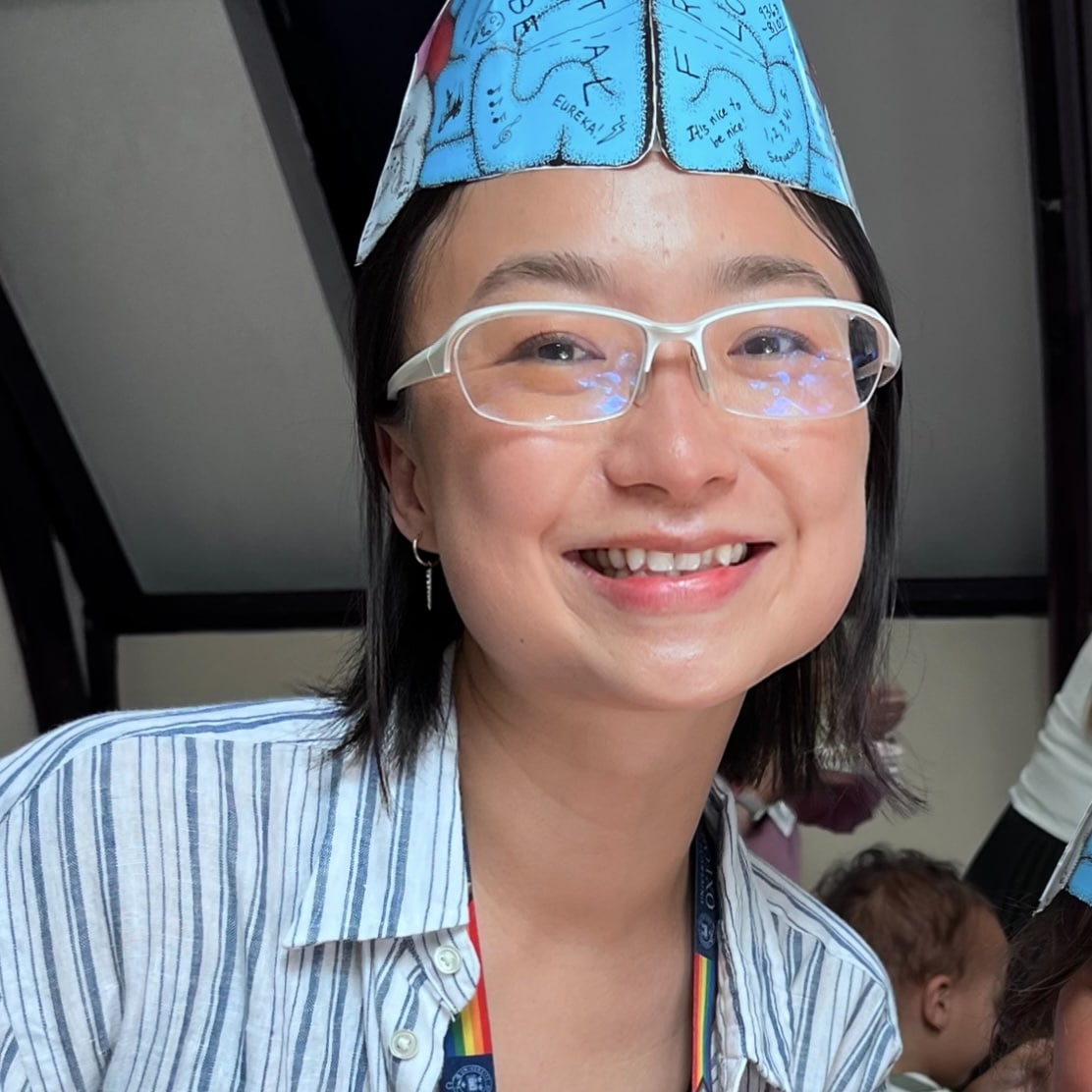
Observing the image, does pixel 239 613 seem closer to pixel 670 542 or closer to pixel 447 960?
pixel 447 960

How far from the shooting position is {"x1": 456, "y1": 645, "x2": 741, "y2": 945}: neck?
1066 mm

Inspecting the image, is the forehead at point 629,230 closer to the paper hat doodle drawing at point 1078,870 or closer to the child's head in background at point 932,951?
the paper hat doodle drawing at point 1078,870

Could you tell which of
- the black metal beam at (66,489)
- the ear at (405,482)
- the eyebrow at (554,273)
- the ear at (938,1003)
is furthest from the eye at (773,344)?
the black metal beam at (66,489)

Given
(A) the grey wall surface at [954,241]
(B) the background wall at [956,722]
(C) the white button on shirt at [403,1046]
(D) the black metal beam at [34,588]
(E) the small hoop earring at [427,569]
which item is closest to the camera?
(C) the white button on shirt at [403,1046]

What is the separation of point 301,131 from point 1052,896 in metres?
2.14

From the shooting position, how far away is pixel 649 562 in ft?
3.10

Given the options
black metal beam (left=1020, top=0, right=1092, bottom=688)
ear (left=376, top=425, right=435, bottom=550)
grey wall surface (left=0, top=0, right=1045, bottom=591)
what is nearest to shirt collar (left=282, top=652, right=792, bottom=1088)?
ear (left=376, top=425, right=435, bottom=550)

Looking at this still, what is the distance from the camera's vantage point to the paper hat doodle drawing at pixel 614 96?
99cm

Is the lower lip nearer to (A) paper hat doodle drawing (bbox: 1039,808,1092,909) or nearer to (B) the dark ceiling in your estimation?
(A) paper hat doodle drawing (bbox: 1039,808,1092,909)

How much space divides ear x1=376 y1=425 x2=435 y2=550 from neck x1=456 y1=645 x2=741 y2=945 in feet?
0.44

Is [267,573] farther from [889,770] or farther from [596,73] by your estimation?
[596,73]

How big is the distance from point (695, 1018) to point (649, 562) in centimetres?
45

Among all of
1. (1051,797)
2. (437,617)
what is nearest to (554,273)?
(437,617)

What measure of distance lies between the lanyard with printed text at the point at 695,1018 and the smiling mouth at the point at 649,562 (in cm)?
32
